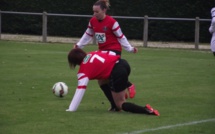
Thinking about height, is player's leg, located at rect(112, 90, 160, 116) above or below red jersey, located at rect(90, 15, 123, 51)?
below

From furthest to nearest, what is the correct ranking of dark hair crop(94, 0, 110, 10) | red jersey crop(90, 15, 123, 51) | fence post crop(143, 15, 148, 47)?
fence post crop(143, 15, 148, 47) < red jersey crop(90, 15, 123, 51) < dark hair crop(94, 0, 110, 10)

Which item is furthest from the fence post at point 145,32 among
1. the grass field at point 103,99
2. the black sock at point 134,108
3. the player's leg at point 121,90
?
the black sock at point 134,108

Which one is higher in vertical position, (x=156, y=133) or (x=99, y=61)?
(x=99, y=61)

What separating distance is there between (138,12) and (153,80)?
1692cm

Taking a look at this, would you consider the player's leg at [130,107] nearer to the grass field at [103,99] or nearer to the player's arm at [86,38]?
the grass field at [103,99]

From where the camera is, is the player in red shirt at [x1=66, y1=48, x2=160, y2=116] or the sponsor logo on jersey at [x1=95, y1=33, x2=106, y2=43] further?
the sponsor logo on jersey at [x1=95, y1=33, x2=106, y2=43]

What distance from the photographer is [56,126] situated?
32.1ft

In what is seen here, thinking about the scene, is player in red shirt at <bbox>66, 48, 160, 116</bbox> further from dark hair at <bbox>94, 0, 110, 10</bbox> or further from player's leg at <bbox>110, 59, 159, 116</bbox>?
dark hair at <bbox>94, 0, 110, 10</bbox>

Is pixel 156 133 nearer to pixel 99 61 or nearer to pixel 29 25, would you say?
pixel 99 61

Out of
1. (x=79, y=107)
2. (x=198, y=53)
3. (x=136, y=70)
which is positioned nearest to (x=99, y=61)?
(x=79, y=107)

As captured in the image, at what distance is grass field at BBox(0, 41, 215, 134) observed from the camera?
9776mm

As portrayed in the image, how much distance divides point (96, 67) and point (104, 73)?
18 cm

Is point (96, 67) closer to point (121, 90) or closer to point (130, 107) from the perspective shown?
point (121, 90)

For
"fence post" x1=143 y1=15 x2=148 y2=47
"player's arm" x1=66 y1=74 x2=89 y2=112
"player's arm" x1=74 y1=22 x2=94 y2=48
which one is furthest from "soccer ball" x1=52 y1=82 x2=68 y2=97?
"fence post" x1=143 y1=15 x2=148 y2=47
